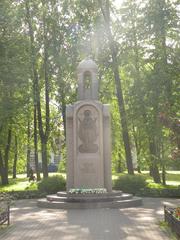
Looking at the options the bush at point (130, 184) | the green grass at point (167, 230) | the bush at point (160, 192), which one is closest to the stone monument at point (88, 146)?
the bush at point (130, 184)

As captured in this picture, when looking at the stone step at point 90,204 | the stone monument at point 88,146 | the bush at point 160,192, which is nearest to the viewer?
the stone step at point 90,204

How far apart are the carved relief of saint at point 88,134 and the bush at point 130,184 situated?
4487mm

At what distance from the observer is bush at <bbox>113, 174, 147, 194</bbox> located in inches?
1024

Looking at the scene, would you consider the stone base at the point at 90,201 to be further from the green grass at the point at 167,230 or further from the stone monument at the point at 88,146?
the green grass at the point at 167,230

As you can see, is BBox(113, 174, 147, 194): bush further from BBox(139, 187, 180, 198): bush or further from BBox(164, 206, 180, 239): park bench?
BBox(164, 206, 180, 239): park bench

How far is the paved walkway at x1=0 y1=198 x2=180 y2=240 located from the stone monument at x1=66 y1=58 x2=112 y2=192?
3.28 meters

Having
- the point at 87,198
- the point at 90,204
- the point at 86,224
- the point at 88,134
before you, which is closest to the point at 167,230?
the point at 86,224

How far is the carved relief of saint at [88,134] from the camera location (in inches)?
892

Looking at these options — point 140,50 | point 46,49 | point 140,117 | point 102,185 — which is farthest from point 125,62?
point 102,185

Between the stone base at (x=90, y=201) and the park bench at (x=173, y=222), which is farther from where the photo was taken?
the stone base at (x=90, y=201)

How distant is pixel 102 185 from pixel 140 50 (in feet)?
46.5

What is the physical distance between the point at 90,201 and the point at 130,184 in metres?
6.51

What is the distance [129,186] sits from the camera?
26.0 metres

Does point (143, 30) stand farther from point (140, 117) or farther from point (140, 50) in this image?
point (140, 117)
